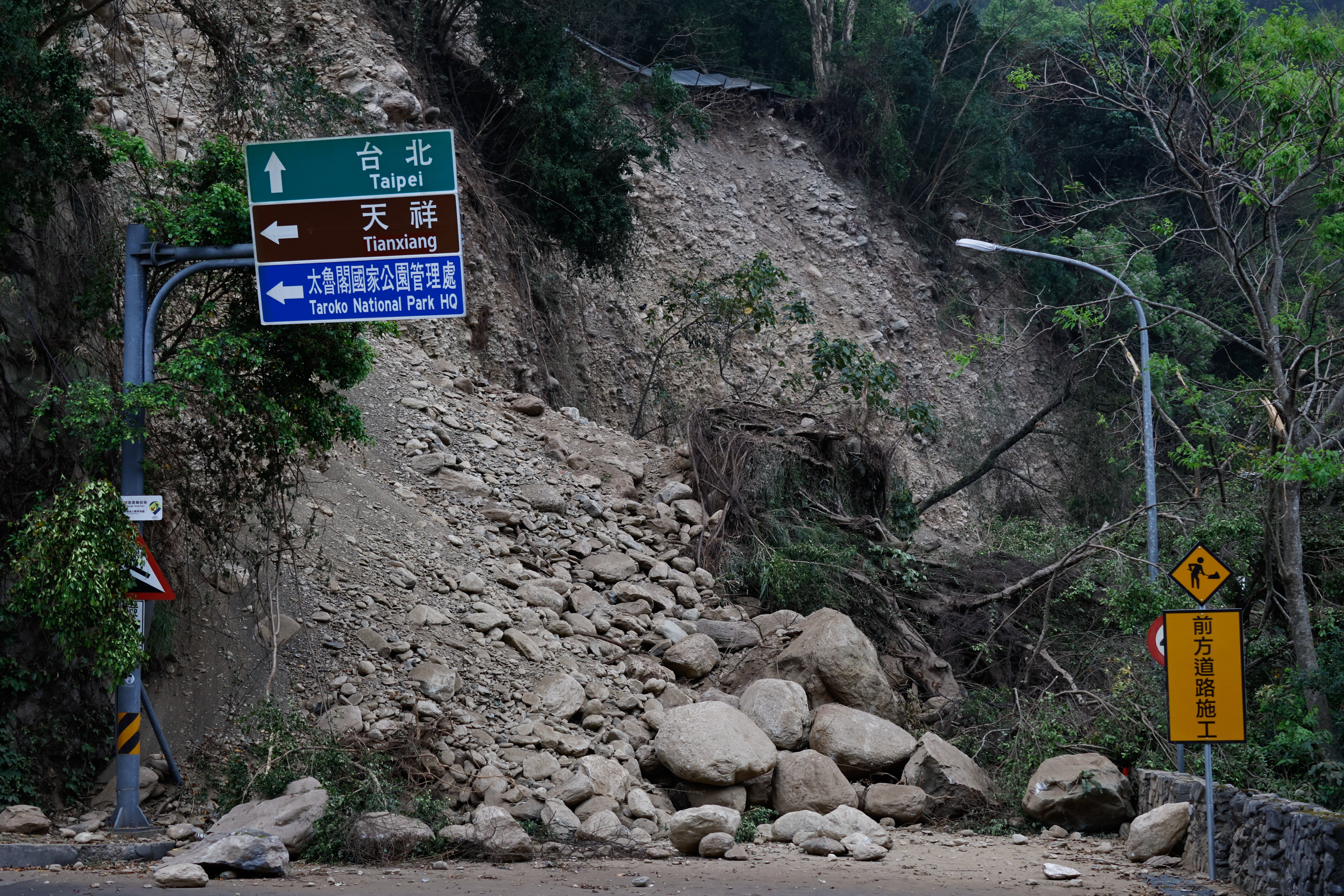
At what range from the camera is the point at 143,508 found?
8500 millimetres

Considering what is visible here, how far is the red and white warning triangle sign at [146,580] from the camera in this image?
8.45 m

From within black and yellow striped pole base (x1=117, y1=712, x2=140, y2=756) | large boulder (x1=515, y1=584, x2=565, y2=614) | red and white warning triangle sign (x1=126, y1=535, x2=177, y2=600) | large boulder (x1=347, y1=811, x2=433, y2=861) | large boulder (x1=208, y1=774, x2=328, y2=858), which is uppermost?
red and white warning triangle sign (x1=126, y1=535, x2=177, y2=600)

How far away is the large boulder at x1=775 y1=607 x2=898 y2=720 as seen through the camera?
12289 mm

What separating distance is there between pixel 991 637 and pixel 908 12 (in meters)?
27.2

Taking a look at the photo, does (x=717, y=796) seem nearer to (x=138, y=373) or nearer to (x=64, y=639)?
(x=64, y=639)

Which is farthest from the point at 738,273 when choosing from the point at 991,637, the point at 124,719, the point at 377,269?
the point at 124,719

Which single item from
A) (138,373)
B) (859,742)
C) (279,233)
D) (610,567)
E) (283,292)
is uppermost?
(279,233)

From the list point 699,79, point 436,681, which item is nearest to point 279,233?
point 436,681

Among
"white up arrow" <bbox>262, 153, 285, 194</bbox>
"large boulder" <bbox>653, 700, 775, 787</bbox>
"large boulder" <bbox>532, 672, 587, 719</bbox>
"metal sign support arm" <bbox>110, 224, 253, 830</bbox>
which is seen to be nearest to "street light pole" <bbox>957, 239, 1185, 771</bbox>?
"large boulder" <bbox>653, 700, 775, 787</bbox>

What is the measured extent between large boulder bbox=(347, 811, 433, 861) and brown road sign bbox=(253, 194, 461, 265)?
15.1ft

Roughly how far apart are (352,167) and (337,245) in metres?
0.66

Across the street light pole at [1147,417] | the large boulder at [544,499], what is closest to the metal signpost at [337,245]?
the large boulder at [544,499]

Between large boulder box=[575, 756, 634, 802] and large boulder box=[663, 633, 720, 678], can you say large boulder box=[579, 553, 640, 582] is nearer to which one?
large boulder box=[663, 633, 720, 678]

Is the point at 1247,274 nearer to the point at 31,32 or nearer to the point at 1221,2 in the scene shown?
the point at 1221,2
